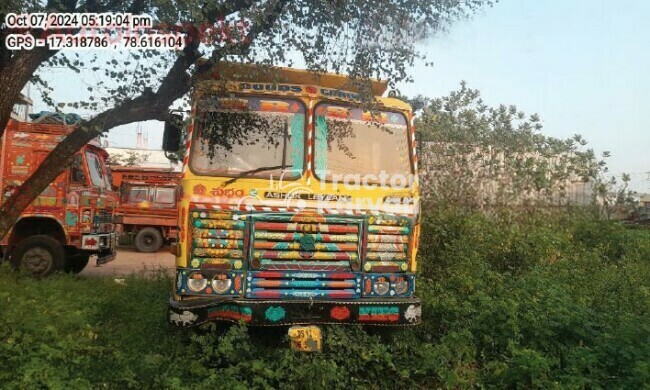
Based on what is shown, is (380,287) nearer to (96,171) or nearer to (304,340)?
(304,340)

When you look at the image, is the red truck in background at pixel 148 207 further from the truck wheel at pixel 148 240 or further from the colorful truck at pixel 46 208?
the colorful truck at pixel 46 208

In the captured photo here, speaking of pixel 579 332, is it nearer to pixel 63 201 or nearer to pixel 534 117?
pixel 63 201

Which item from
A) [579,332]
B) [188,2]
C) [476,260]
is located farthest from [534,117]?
[188,2]

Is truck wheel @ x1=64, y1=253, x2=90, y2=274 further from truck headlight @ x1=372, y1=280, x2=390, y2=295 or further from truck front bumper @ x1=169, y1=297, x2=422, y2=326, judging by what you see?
truck headlight @ x1=372, y1=280, x2=390, y2=295

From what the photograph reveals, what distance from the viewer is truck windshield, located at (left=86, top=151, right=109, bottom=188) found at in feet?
33.2

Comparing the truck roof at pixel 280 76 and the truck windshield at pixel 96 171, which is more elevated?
the truck roof at pixel 280 76

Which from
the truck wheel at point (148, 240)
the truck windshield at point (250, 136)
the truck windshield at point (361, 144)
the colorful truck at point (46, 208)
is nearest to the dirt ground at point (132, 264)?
the truck wheel at point (148, 240)

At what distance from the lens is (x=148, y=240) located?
1745 centimetres

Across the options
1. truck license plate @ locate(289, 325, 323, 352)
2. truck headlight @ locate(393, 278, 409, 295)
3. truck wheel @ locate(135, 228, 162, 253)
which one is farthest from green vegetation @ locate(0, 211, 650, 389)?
truck wheel @ locate(135, 228, 162, 253)

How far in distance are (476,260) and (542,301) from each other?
2.21 metres

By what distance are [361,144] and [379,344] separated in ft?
6.06

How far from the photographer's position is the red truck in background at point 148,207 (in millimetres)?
17422

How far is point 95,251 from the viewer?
997 cm

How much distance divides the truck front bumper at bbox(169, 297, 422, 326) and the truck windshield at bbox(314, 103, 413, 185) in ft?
3.78
